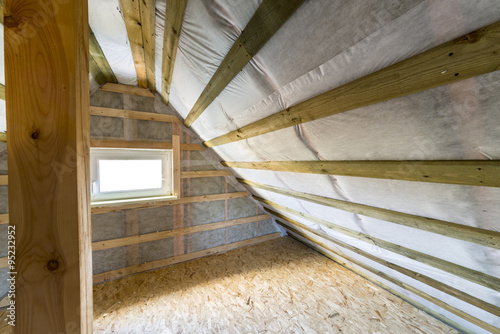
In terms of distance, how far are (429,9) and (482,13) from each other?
106 millimetres

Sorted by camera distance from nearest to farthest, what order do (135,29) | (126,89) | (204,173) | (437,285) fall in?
(135,29), (437,285), (126,89), (204,173)

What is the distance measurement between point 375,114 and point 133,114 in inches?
102

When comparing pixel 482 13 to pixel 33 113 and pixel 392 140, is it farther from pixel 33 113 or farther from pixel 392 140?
pixel 33 113

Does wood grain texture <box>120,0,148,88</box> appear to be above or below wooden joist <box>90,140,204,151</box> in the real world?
above

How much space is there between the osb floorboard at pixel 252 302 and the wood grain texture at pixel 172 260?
80 millimetres

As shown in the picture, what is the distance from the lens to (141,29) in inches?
46.1

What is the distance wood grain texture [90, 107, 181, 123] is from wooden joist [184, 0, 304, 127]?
160 centimetres

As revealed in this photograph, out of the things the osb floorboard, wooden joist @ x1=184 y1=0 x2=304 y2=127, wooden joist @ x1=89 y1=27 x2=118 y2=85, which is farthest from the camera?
the osb floorboard

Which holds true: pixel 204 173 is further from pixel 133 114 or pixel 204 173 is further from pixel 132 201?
pixel 133 114

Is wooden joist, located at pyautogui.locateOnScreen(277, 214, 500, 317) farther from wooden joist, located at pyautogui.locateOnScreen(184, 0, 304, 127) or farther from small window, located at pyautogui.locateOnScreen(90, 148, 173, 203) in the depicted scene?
small window, located at pyautogui.locateOnScreen(90, 148, 173, 203)

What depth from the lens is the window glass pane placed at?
2365mm

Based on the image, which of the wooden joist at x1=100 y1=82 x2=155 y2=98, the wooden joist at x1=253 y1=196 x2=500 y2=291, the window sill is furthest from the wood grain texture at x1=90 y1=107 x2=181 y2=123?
the wooden joist at x1=253 y1=196 x2=500 y2=291

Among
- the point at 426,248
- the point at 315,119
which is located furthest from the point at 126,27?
the point at 426,248

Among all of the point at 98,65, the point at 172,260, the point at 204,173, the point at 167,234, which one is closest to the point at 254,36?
the point at 98,65
